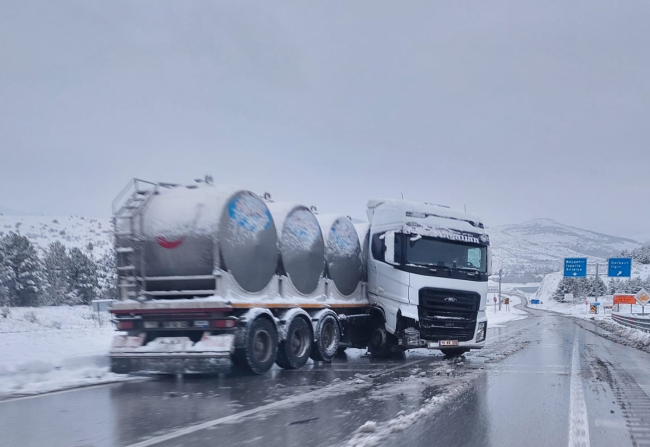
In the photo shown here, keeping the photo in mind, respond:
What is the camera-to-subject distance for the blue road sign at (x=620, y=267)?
184 ft

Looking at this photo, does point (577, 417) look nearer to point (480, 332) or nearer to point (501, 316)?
point (480, 332)

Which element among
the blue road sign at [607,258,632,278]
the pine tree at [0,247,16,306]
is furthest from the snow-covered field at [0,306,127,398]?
the blue road sign at [607,258,632,278]

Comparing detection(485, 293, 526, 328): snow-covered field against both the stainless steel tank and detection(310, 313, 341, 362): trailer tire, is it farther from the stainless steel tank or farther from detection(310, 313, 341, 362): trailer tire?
the stainless steel tank

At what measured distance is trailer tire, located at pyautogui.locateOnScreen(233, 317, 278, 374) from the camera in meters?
9.99

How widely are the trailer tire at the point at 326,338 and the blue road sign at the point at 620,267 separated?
4969 cm

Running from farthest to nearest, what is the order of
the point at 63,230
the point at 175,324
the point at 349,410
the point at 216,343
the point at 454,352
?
1. the point at 63,230
2. the point at 454,352
3. the point at 175,324
4. the point at 216,343
5. the point at 349,410

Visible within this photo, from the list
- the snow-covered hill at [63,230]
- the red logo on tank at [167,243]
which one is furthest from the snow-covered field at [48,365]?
the snow-covered hill at [63,230]

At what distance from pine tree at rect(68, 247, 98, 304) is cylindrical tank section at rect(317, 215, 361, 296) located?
6080 centimetres

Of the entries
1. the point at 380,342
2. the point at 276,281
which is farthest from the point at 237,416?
the point at 380,342

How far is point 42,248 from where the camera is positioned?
3093 inches

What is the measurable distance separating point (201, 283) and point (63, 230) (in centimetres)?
9971

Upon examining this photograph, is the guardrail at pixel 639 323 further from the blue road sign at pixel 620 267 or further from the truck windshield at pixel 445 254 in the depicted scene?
the blue road sign at pixel 620 267

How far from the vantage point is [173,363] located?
32.4ft

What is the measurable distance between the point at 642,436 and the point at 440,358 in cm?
885
